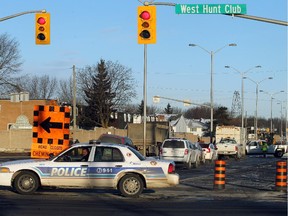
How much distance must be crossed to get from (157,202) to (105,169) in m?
1.87

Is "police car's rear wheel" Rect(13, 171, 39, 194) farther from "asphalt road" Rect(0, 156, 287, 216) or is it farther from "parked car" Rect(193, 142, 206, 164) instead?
"parked car" Rect(193, 142, 206, 164)

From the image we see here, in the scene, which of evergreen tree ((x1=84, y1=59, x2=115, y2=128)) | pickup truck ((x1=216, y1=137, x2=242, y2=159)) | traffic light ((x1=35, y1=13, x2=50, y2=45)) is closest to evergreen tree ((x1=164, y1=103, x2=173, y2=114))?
evergreen tree ((x1=84, y1=59, x2=115, y2=128))

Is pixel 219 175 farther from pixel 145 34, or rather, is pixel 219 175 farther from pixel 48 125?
pixel 48 125

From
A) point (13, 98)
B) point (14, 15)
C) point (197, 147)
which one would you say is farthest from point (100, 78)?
point (14, 15)

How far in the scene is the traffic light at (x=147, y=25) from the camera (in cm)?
1817

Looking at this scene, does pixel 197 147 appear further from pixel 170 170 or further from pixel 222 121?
pixel 222 121

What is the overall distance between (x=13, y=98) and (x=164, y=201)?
38245mm

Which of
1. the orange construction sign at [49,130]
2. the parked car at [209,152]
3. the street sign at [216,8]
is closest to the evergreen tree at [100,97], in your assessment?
the parked car at [209,152]

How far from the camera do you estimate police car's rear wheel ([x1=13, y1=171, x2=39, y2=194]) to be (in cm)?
1591

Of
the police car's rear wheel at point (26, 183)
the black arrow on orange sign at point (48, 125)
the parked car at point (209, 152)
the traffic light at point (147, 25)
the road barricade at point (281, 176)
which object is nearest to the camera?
the police car's rear wheel at point (26, 183)

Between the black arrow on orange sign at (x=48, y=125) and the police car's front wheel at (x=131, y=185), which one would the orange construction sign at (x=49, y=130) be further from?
the police car's front wheel at (x=131, y=185)

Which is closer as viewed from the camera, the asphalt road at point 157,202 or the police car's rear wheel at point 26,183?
the asphalt road at point 157,202

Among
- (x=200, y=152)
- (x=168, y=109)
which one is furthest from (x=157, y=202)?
(x=168, y=109)

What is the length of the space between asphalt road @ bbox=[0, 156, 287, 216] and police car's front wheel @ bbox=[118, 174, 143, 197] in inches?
8.6
